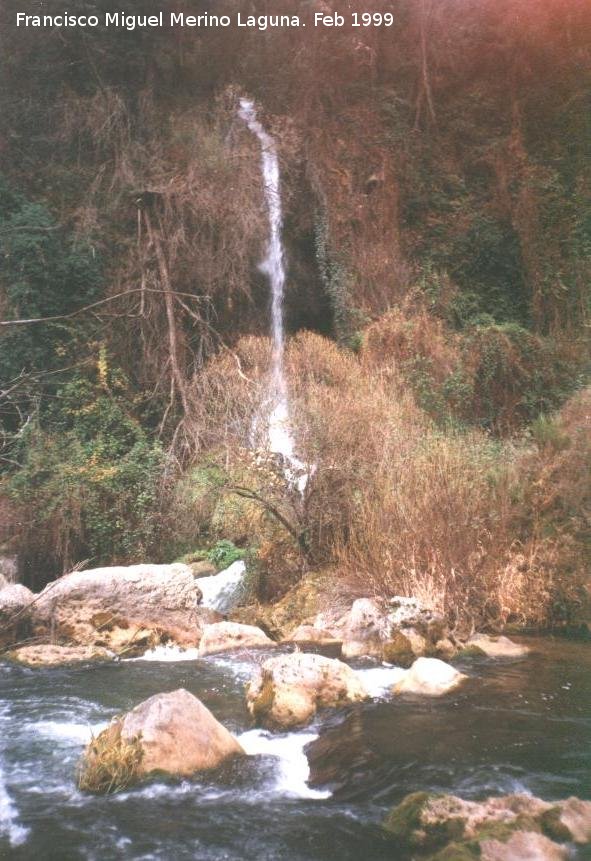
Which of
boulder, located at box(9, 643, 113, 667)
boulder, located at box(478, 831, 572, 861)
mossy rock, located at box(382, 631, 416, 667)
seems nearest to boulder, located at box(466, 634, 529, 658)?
mossy rock, located at box(382, 631, 416, 667)

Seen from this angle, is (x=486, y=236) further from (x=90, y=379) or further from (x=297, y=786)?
Answer: (x=297, y=786)

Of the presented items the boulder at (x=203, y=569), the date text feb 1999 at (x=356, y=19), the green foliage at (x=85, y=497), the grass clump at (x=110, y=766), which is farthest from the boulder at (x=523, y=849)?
the date text feb 1999 at (x=356, y=19)

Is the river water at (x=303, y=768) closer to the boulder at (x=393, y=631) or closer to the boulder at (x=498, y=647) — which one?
the boulder at (x=498, y=647)

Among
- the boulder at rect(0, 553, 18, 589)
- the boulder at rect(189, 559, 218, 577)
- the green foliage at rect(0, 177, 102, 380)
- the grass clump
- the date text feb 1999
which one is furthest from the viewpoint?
the date text feb 1999

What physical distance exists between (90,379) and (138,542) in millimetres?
4124

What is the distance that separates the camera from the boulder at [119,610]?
9.14m

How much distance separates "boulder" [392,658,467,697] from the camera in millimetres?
6570

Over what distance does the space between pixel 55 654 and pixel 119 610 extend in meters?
1.00

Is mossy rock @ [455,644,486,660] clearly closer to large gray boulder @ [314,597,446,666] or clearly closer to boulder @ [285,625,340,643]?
large gray boulder @ [314,597,446,666]

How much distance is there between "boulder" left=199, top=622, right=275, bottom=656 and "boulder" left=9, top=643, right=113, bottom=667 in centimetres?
117

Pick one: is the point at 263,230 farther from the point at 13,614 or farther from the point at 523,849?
the point at 523,849

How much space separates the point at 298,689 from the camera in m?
6.23

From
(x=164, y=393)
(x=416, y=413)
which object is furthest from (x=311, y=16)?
(x=416, y=413)

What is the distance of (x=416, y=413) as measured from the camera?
12.3 meters
